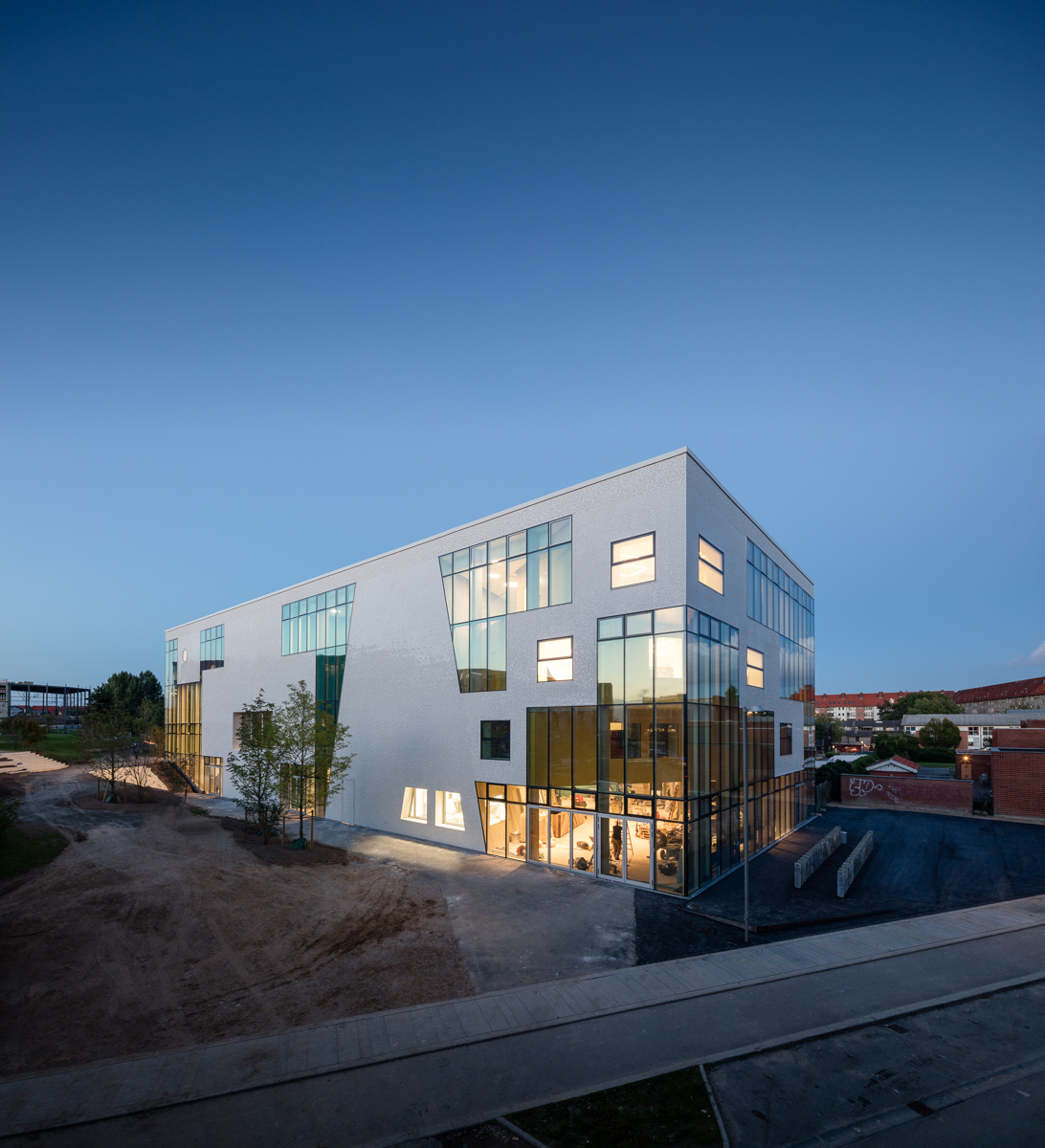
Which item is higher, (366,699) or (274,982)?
(366,699)

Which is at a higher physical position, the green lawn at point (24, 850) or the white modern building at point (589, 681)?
the white modern building at point (589, 681)

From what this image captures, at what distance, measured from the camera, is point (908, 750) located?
187 feet

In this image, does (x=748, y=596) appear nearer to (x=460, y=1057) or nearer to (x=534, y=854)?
(x=534, y=854)

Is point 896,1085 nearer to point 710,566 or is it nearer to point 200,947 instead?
point 200,947

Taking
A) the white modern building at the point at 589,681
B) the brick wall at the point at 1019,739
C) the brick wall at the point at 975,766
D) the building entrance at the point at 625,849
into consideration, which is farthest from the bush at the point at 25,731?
the brick wall at the point at 975,766

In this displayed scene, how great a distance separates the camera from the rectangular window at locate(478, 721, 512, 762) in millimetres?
24812

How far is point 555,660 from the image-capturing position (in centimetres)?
2350

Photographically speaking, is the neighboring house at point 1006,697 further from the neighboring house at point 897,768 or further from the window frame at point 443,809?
the window frame at point 443,809

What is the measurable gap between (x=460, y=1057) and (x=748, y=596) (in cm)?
2048

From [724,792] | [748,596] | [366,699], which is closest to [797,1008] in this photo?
[724,792]

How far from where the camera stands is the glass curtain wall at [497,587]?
24047 millimetres

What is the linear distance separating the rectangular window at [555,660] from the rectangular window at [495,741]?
2890 millimetres

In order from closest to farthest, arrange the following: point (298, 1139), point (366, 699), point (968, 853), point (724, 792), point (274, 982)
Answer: point (298, 1139) → point (274, 982) → point (724, 792) → point (968, 853) → point (366, 699)

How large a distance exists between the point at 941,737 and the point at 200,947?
6982 cm
